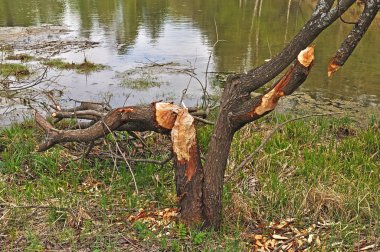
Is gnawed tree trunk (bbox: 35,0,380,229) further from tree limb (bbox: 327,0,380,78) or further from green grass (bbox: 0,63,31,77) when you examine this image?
green grass (bbox: 0,63,31,77)

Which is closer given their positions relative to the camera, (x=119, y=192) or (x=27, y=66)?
(x=119, y=192)

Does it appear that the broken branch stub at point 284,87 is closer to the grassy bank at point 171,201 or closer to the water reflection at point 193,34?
the grassy bank at point 171,201

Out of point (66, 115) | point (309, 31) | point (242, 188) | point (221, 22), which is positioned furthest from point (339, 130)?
point (221, 22)

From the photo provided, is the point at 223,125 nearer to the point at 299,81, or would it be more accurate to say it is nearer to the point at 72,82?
the point at 299,81

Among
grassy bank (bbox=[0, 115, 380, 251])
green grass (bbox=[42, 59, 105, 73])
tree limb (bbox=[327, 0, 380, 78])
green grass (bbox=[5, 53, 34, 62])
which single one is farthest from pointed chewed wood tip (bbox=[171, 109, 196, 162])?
green grass (bbox=[5, 53, 34, 62])

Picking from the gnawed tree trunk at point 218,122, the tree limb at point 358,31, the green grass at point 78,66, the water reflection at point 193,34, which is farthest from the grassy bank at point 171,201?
the green grass at point 78,66

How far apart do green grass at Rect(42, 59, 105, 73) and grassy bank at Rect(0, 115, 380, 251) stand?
765 centimetres

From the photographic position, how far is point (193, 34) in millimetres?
19344

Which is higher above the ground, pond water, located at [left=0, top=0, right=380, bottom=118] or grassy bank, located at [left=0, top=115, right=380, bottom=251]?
grassy bank, located at [left=0, top=115, right=380, bottom=251]

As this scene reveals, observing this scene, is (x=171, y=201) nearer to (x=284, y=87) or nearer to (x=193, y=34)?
(x=284, y=87)

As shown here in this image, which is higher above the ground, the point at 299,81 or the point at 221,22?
the point at 299,81

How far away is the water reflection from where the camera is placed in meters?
12.5

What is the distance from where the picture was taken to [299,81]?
146 inches

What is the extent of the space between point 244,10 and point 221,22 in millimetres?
A: 5187
